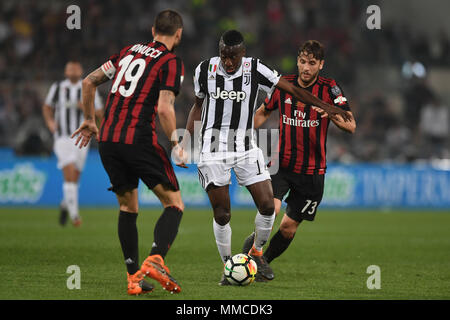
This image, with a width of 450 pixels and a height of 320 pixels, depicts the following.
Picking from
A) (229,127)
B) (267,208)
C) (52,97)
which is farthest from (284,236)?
(52,97)

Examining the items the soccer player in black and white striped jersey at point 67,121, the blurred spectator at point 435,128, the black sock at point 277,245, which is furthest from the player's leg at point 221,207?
the blurred spectator at point 435,128

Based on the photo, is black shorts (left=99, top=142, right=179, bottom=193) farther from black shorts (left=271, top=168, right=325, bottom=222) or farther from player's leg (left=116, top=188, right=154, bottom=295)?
black shorts (left=271, top=168, right=325, bottom=222)

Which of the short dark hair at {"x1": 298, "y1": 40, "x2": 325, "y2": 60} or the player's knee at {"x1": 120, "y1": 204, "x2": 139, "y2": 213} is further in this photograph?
the short dark hair at {"x1": 298, "y1": 40, "x2": 325, "y2": 60}

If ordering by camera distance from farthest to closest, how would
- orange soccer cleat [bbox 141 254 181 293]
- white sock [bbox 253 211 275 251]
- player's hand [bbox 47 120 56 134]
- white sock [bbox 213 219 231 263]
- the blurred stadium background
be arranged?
player's hand [bbox 47 120 56 134]
the blurred stadium background
white sock [bbox 253 211 275 251]
white sock [bbox 213 219 231 263]
orange soccer cleat [bbox 141 254 181 293]

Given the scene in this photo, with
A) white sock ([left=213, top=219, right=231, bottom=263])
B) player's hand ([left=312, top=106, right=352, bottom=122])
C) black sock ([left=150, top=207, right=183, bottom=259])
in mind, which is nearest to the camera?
black sock ([left=150, top=207, right=183, bottom=259])

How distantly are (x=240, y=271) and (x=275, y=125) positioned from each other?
11.5m

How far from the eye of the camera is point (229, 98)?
6.57 meters

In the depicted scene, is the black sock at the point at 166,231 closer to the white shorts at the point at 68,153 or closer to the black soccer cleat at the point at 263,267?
the black soccer cleat at the point at 263,267

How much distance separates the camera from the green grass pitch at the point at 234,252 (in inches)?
236

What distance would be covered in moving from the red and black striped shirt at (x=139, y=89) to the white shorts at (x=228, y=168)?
911mm

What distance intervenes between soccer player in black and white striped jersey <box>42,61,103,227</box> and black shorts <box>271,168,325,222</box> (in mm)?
5317

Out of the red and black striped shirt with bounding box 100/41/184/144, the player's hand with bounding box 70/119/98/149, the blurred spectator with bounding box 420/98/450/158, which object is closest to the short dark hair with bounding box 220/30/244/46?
the red and black striped shirt with bounding box 100/41/184/144

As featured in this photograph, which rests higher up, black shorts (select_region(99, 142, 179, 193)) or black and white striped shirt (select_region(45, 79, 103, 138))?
black and white striped shirt (select_region(45, 79, 103, 138))

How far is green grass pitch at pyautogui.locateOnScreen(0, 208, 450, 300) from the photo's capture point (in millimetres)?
5988
